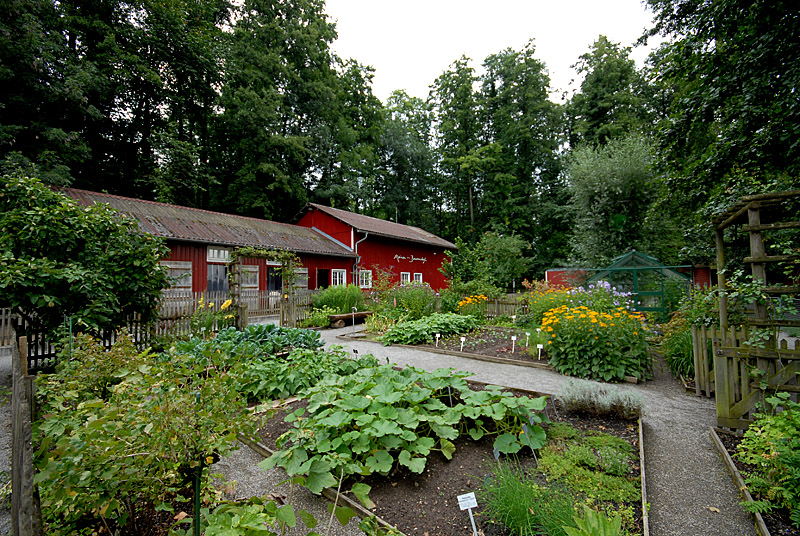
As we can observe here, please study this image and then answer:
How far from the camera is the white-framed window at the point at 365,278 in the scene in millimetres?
18219

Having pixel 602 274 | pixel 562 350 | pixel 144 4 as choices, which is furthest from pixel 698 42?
pixel 144 4

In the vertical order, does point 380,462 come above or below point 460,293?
below

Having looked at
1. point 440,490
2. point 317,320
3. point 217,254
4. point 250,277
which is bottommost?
point 440,490

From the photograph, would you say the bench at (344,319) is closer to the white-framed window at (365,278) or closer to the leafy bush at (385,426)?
the white-framed window at (365,278)

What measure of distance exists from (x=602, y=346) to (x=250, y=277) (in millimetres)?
12643

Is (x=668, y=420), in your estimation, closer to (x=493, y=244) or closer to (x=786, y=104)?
(x=786, y=104)

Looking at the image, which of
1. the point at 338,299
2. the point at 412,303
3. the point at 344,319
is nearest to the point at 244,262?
the point at 338,299

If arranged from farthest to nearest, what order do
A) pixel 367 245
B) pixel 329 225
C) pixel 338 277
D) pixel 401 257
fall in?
pixel 401 257 < pixel 329 225 < pixel 367 245 < pixel 338 277

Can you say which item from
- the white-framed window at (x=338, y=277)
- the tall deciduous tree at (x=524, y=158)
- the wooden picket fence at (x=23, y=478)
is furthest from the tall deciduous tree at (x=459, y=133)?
the wooden picket fence at (x=23, y=478)

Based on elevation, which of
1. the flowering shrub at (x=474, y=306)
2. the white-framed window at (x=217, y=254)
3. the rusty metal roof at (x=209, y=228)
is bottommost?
the flowering shrub at (x=474, y=306)

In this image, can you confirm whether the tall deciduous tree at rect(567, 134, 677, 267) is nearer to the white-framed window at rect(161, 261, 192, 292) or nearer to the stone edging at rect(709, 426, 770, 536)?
the stone edging at rect(709, 426, 770, 536)

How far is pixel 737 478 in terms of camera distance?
249 centimetres

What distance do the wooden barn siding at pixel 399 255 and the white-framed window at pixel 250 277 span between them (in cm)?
544

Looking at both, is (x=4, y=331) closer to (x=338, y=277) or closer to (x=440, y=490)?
(x=440, y=490)
